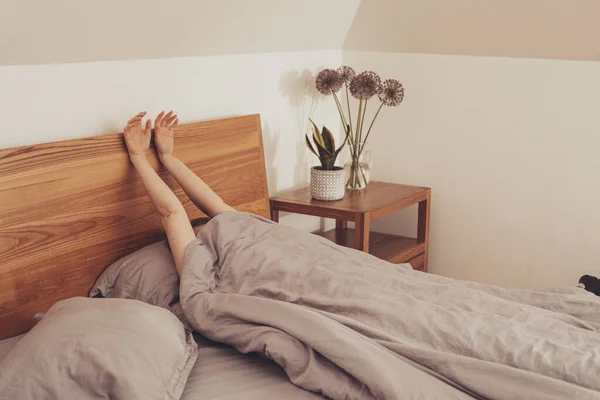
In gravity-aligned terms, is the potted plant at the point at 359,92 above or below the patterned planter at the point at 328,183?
above

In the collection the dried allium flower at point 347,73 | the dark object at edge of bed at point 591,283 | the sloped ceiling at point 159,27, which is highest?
the sloped ceiling at point 159,27

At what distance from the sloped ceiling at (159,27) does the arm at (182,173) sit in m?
0.25

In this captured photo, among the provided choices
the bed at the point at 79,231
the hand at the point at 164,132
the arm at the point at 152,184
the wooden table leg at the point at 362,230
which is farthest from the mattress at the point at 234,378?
the wooden table leg at the point at 362,230

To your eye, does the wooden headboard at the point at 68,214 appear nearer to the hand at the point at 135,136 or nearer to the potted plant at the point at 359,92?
the hand at the point at 135,136

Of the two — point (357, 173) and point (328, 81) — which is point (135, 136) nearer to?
point (328, 81)

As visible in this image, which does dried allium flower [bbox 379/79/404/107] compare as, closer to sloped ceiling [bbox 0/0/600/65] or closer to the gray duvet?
sloped ceiling [bbox 0/0/600/65]

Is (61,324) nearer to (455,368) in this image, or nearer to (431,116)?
(455,368)

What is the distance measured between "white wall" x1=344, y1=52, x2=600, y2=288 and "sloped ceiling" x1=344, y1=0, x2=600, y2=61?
0.05 meters

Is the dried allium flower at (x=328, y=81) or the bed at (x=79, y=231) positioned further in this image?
the dried allium flower at (x=328, y=81)

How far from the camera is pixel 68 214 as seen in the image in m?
2.26

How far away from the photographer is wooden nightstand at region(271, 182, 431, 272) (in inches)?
116

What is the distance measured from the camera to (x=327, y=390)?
5.65 ft

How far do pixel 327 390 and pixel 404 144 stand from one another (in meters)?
1.94

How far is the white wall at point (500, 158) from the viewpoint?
3.05m
